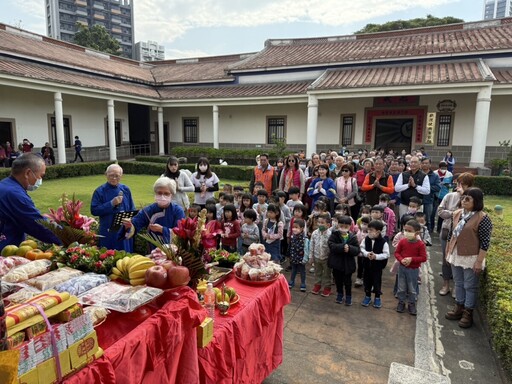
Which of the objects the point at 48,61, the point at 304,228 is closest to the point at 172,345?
the point at 304,228

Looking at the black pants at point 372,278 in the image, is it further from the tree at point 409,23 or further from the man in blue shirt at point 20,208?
the tree at point 409,23

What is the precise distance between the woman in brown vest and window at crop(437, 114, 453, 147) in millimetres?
15668

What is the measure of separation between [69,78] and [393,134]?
17671 mm

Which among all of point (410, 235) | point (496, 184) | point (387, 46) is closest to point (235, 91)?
point (387, 46)

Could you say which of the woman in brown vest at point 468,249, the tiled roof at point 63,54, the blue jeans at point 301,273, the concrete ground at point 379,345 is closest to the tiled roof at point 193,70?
the tiled roof at point 63,54

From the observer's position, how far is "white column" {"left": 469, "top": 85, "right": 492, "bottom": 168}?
47.8 feet

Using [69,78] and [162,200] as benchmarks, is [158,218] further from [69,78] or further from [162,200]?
[69,78]

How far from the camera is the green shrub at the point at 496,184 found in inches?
497

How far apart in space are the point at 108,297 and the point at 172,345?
48cm

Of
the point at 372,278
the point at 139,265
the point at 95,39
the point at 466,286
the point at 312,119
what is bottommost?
the point at 372,278

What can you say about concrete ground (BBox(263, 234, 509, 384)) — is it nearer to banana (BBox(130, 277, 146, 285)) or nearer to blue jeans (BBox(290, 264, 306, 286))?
blue jeans (BBox(290, 264, 306, 286))

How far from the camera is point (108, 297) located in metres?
2.07

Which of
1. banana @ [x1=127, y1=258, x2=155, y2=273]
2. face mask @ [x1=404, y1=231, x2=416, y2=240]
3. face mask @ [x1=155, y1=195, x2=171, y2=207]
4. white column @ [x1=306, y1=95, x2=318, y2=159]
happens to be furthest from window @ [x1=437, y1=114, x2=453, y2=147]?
banana @ [x1=127, y1=258, x2=155, y2=273]

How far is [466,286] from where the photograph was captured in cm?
419
